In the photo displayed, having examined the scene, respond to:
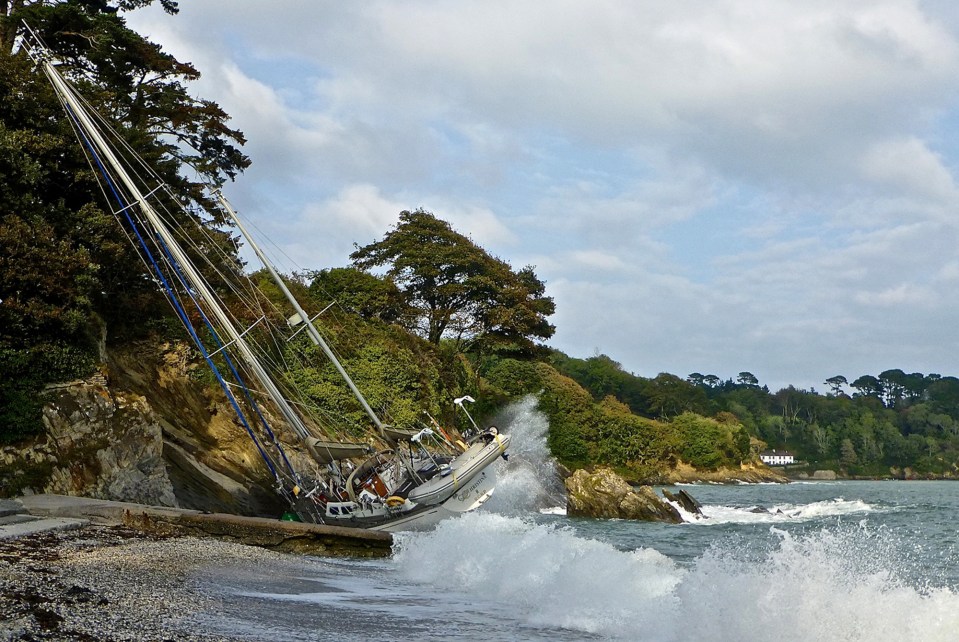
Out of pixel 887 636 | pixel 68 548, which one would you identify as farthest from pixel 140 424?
pixel 887 636

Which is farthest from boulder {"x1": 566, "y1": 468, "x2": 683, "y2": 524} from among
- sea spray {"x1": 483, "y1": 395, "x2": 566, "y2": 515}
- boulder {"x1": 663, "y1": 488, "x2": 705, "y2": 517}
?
sea spray {"x1": 483, "y1": 395, "x2": 566, "y2": 515}

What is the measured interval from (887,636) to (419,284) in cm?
4432

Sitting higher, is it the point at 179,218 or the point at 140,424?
the point at 179,218

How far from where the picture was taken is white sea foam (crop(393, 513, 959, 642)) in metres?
8.88

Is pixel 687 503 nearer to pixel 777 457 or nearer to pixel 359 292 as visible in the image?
pixel 359 292

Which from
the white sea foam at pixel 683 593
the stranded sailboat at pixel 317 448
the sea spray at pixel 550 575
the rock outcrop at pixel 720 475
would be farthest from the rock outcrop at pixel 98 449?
the rock outcrop at pixel 720 475

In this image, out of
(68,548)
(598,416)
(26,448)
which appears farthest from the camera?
(598,416)

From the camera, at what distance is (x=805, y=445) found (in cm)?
15662

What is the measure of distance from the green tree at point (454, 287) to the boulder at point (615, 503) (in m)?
15.2

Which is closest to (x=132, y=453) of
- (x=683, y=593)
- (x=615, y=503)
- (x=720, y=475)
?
(x=683, y=593)

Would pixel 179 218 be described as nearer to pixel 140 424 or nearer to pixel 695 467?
pixel 140 424

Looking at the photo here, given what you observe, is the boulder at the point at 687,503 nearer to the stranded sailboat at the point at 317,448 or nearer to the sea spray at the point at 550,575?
the stranded sailboat at the point at 317,448

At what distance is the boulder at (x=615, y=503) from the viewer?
120 ft

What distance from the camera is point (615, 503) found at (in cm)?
3700
